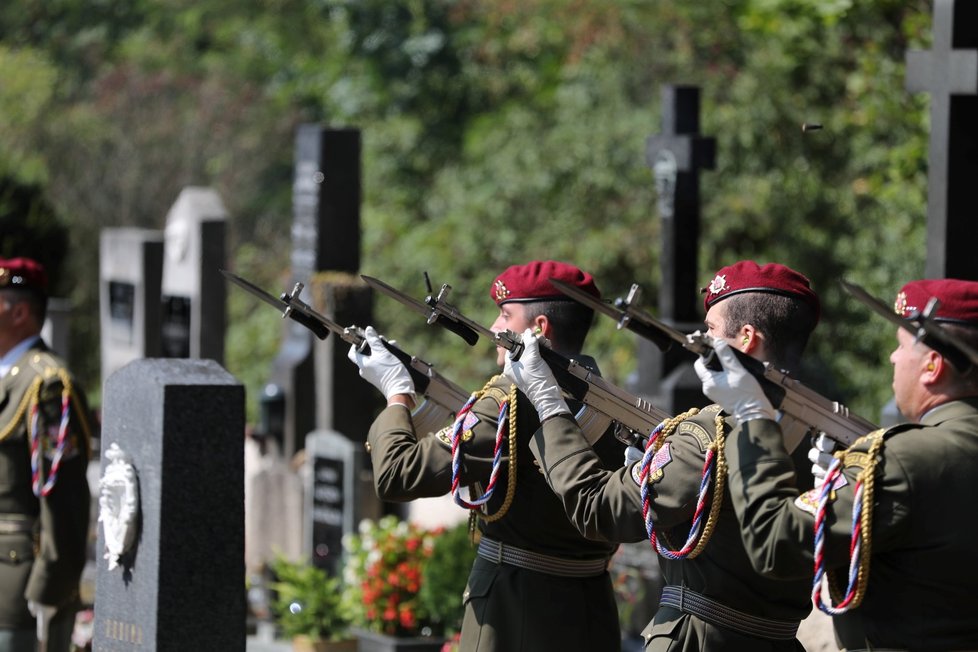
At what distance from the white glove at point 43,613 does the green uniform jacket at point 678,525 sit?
260 cm

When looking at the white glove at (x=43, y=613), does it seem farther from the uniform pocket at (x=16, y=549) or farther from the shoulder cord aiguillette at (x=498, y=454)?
the shoulder cord aiguillette at (x=498, y=454)

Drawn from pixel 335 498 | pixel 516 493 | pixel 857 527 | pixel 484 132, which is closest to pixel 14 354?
pixel 516 493

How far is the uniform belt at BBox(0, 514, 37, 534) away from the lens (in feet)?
20.8

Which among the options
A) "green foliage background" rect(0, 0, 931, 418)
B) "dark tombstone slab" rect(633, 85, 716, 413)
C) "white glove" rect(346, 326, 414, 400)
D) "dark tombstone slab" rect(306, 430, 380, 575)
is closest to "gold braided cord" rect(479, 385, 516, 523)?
"white glove" rect(346, 326, 414, 400)

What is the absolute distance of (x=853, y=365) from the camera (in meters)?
15.4

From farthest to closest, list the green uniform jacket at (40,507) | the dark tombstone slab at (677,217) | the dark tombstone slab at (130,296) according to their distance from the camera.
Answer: the dark tombstone slab at (130,296), the dark tombstone slab at (677,217), the green uniform jacket at (40,507)

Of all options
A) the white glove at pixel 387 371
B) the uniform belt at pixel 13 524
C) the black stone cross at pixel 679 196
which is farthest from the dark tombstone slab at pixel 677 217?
the white glove at pixel 387 371

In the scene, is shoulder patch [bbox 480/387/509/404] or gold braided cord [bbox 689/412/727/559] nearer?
gold braided cord [bbox 689/412/727/559]

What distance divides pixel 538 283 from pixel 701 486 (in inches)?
41.6

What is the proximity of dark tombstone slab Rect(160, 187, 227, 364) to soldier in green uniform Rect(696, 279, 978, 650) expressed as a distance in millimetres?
8750

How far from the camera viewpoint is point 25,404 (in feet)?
21.0

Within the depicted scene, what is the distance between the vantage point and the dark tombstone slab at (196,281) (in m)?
12.2

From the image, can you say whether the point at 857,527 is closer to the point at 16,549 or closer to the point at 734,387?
the point at 734,387

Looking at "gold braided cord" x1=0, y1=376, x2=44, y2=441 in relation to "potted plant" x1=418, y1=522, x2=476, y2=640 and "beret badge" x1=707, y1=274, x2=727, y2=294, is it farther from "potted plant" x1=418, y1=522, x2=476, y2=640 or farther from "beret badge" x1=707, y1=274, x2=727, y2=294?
"beret badge" x1=707, y1=274, x2=727, y2=294
